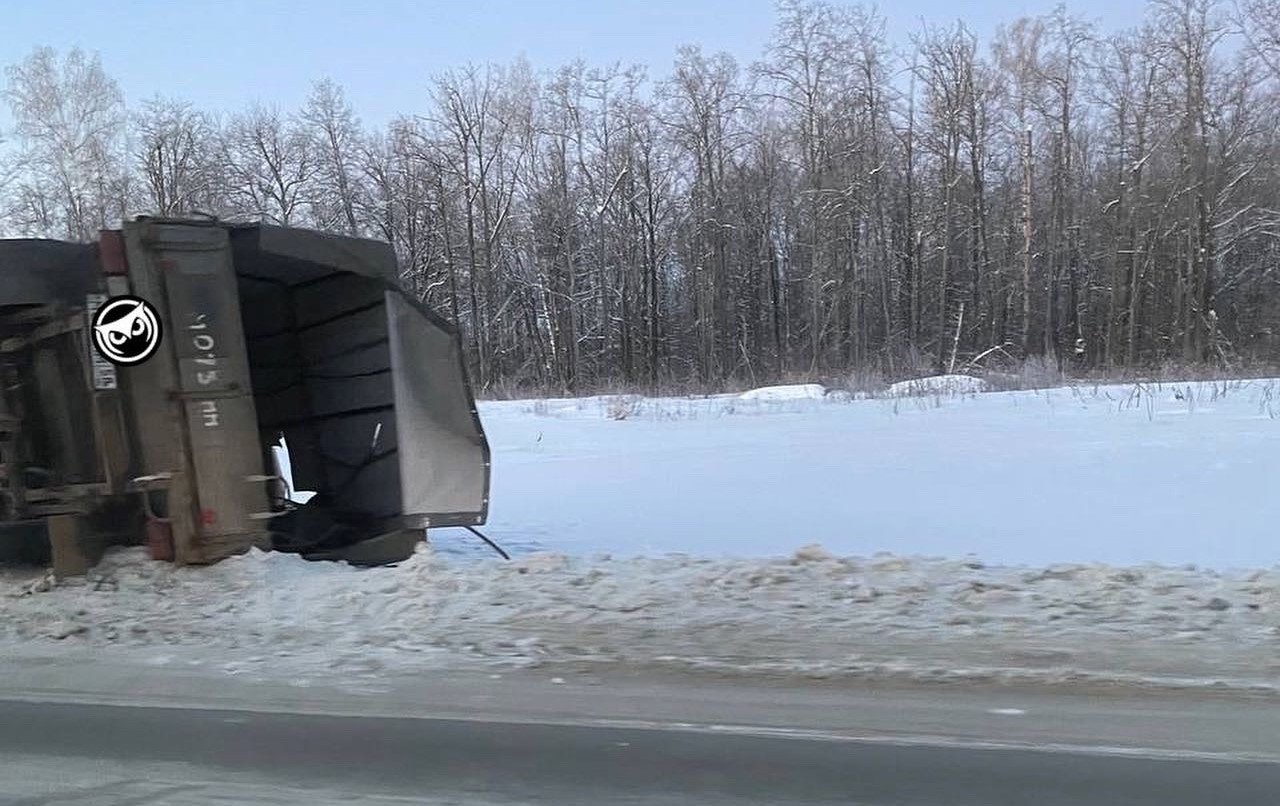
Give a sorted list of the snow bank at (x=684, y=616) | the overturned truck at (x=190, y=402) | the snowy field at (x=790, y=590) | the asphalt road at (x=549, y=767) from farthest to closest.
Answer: the overturned truck at (x=190, y=402)
the snowy field at (x=790, y=590)
the snow bank at (x=684, y=616)
the asphalt road at (x=549, y=767)

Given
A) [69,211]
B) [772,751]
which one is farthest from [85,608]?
[69,211]

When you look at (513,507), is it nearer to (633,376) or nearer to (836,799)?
(836,799)

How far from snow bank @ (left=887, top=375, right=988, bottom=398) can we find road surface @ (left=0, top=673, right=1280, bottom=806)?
1909cm

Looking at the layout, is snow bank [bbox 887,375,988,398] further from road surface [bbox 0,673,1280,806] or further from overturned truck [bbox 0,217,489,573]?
road surface [bbox 0,673,1280,806]

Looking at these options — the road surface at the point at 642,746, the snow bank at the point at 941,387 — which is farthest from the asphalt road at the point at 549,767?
the snow bank at the point at 941,387

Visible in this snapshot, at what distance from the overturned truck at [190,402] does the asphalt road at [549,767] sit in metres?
2.84

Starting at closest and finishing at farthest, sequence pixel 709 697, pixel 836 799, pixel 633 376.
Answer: pixel 836 799 → pixel 709 697 → pixel 633 376

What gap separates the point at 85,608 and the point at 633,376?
4459 centimetres

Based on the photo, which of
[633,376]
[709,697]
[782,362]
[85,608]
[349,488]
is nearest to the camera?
[709,697]

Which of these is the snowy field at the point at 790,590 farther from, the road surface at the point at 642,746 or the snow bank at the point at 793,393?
the snow bank at the point at 793,393

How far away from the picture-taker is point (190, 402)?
7848 mm

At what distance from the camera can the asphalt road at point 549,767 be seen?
168 inches

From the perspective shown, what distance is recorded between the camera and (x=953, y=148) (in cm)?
5094

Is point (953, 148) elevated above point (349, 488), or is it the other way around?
point (953, 148)
